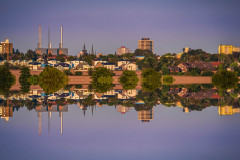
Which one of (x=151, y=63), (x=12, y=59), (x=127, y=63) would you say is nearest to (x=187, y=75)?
(x=151, y=63)

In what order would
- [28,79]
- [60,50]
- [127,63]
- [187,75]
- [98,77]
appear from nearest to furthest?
1. [98,77]
2. [28,79]
3. [187,75]
4. [127,63]
5. [60,50]

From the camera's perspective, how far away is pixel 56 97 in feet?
130

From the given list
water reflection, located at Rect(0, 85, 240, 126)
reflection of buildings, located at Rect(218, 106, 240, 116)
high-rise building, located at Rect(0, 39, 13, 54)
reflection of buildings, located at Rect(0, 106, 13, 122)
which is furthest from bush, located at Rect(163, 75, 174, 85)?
high-rise building, located at Rect(0, 39, 13, 54)

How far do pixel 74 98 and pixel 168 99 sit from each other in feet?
26.9

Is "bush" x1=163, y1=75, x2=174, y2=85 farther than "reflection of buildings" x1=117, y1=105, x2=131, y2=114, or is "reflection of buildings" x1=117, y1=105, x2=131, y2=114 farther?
"bush" x1=163, y1=75, x2=174, y2=85

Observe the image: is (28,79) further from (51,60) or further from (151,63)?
(51,60)

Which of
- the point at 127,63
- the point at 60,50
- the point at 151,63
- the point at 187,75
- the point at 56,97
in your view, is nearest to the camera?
the point at 56,97

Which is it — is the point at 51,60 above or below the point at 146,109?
above

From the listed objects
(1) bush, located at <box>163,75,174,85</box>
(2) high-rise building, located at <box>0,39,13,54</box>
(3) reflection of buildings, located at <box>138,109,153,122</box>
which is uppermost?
(2) high-rise building, located at <box>0,39,13,54</box>

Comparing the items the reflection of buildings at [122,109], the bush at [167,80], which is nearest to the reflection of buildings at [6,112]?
the reflection of buildings at [122,109]

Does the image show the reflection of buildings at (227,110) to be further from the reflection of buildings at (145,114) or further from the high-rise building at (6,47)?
the high-rise building at (6,47)

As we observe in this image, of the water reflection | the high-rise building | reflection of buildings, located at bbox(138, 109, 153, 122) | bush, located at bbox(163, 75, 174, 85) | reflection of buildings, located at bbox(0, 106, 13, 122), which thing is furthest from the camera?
the high-rise building

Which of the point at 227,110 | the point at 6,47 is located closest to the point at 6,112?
the point at 227,110

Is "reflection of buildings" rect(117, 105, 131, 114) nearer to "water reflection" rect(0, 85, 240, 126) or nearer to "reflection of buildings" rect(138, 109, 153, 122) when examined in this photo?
"water reflection" rect(0, 85, 240, 126)
